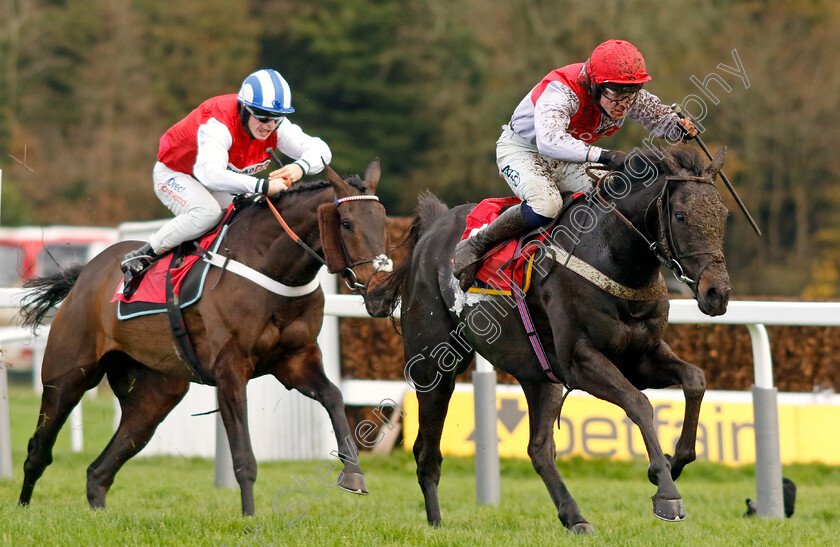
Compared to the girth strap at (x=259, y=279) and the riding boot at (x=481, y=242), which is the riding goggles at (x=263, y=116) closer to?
the girth strap at (x=259, y=279)

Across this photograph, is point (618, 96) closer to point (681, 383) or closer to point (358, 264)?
point (681, 383)

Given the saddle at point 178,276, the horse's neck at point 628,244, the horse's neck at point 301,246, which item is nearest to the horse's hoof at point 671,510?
the horse's neck at point 628,244

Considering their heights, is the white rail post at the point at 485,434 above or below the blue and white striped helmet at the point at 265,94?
below

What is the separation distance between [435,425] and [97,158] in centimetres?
2382

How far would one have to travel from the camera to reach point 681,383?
4.78 m

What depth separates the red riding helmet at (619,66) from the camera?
4867 mm

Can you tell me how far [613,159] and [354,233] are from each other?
1295 millimetres

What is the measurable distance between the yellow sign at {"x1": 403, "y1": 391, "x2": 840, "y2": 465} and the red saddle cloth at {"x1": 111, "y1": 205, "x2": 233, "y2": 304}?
→ 2946 millimetres

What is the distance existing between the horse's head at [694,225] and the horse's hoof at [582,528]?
A: 4.35 ft

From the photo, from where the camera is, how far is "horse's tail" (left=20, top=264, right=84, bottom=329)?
6645mm

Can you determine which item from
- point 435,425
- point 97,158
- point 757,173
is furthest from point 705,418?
point 97,158

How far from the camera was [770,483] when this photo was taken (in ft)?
18.6

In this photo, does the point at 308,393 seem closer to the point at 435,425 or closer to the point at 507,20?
the point at 435,425

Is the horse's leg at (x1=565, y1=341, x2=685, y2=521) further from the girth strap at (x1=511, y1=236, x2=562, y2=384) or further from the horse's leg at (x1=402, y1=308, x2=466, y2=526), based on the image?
the horse's leg at (x1=402, y1=308, x2=466, y2=526)
